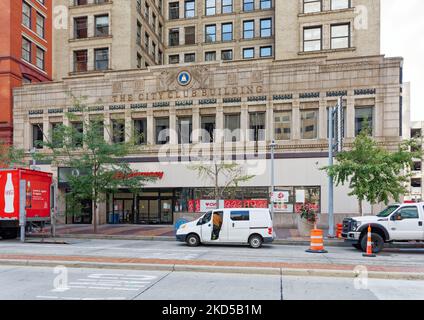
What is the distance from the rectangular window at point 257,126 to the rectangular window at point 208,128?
2872 mm

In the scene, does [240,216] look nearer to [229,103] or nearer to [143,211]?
[229,103]

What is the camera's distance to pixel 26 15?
3256 centimetres

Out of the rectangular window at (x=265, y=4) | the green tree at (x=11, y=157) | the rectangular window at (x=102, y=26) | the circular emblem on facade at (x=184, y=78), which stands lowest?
the green tree at (x=11, y=157)

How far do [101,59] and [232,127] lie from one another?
1462 cm

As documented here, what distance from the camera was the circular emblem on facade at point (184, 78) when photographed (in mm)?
27266

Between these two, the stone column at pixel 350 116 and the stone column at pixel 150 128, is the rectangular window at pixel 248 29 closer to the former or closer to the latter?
the stone column at pixel 150 128

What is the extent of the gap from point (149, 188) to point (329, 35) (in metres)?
19.5

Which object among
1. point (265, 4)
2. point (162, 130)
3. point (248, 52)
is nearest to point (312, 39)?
point (248, 52)

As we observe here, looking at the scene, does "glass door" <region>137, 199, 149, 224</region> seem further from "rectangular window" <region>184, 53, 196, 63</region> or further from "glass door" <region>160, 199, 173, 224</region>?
"rectangular window" <region>184, 53, 196, 63</region>

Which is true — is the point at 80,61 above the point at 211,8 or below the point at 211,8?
below

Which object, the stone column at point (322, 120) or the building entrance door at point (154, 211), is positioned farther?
the building entrance door at point (154, 211)

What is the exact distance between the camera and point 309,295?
7.55 meters

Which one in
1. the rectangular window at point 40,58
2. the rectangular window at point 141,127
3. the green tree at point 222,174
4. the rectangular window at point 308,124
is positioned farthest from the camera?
the rectangular window at point 40,58

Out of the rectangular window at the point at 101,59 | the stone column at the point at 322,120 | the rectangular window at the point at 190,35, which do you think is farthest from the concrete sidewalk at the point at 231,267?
the rectangular window at the point at 190,35
